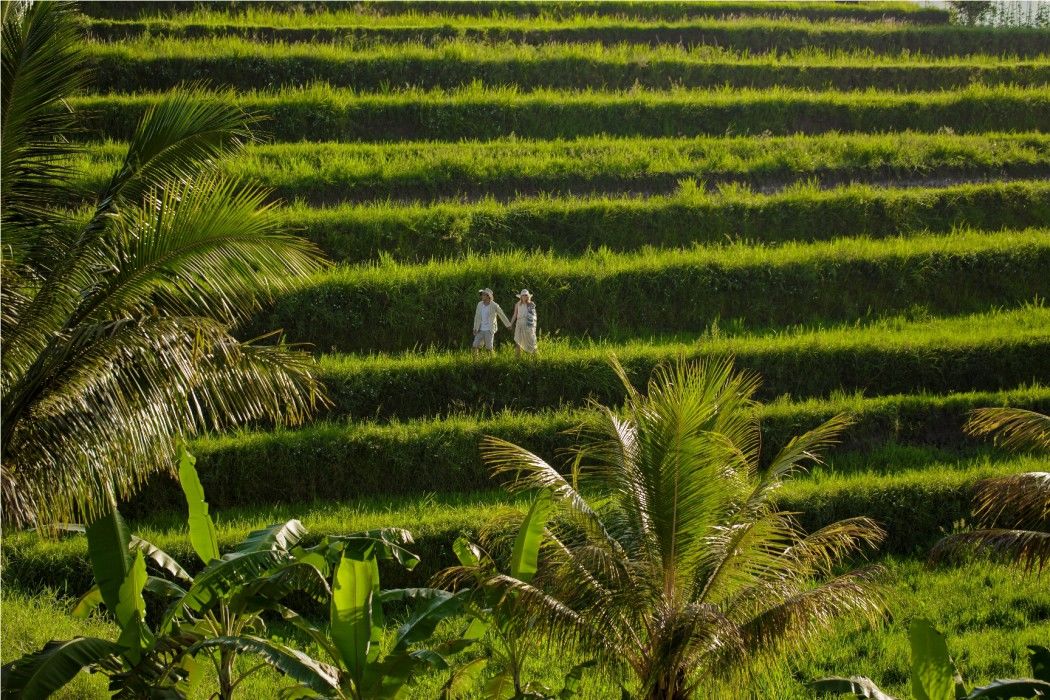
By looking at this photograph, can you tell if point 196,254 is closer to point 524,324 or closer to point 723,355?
point 524,324

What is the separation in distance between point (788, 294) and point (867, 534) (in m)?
9.89

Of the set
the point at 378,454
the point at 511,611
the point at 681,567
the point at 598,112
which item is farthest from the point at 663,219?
the point at 511,611

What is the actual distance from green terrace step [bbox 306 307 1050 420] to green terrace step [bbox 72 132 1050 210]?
328 centimetres

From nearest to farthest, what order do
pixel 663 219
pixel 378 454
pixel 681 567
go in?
pixel 681 567, pixel 378 454, pixel 663 219

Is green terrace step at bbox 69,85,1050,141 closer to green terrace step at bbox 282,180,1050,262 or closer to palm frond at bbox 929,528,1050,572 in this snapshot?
green terrace step at bbox 282,180,1050,262

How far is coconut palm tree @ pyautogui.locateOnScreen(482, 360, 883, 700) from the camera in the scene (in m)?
7.80

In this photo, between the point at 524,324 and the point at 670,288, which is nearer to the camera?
the point at 524,324

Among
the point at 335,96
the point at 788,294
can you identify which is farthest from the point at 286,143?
the point at 788,294

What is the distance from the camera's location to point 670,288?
17531 millimetres

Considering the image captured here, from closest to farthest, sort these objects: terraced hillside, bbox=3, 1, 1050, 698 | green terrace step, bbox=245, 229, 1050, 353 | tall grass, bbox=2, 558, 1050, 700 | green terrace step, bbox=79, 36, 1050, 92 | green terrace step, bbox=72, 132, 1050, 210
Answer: tall grass, bbox=2, 558, 1050, 700 < terraced hillside, bbox=3, 1, 1050, 698 < green terrace step, bbox=245, 229, 1050, 353 < green terrace step, bbox=72, 132, 1050, 210 < green terrace step, bbox=79, 36, 1050, 92

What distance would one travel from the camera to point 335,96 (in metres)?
21.9

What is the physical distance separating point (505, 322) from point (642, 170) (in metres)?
6.67

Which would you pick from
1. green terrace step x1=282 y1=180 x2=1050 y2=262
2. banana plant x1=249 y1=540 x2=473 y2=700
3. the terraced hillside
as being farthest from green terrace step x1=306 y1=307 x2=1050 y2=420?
banana plant x1=249 y1=540 x2=473 y2=700

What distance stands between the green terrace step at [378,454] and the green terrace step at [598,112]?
8.70 meters
